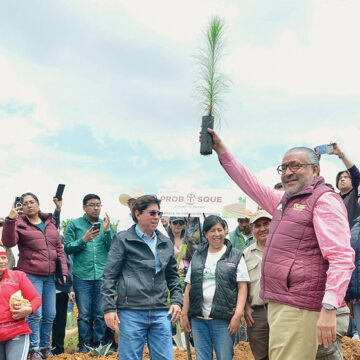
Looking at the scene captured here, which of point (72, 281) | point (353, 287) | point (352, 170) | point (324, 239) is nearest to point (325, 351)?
point (324, 239)

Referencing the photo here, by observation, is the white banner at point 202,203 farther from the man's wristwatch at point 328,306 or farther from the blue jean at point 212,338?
the man's wristwatch at point 328,306

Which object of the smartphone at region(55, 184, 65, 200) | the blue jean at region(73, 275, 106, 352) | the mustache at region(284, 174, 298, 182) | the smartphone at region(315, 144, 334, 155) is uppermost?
the smartphone at region(315, 144, 334, 155)

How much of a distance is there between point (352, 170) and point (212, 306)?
8.66 ft

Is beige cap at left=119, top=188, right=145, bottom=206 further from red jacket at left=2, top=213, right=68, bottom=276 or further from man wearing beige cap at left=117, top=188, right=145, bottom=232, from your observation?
red jacket at left=2, top=213, right=68, bottom=276

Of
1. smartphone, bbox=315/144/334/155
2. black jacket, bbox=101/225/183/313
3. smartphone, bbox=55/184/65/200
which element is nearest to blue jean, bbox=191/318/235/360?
black jacket, bbox=101/225/183/313

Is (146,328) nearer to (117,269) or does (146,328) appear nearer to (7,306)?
(117,269)

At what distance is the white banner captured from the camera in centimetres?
930

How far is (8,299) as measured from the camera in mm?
4914

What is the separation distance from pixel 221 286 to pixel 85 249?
2.81 metres

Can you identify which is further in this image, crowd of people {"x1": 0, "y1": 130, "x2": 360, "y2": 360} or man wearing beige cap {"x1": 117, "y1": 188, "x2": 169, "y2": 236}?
man wearing beige cap {"x1": 117, "y1": 188, "x2": 169, "y2": 236}

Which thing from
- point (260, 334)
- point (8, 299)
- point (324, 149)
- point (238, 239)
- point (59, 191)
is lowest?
point (260, 334)

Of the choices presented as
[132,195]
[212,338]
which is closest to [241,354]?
[212,338]

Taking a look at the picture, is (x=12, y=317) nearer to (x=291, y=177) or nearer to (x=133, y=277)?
(x=133, y=277)

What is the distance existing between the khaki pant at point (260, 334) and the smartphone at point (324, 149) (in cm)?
200
